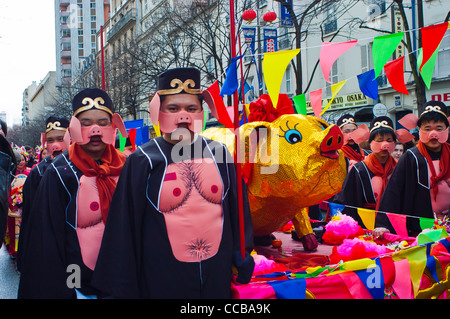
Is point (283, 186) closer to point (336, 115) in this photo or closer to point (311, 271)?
point (311, 271)

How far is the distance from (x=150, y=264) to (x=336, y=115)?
748 inches

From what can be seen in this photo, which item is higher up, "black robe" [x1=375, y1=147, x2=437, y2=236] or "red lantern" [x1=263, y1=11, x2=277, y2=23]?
"red lantern" [x1=263, y1=11, x2=277, y2=23]

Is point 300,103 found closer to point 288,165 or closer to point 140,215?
point 288,165

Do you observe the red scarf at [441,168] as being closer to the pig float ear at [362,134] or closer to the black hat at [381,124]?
the black hat at [381,124]

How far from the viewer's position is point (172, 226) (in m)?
2.83

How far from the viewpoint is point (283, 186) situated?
149 inches

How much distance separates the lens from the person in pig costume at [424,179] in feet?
14.7

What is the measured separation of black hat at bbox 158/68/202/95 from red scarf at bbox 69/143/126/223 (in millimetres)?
792

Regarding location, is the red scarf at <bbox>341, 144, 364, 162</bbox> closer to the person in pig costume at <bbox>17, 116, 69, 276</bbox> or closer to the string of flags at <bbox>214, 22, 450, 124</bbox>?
the string of flags at <bbox>214, 22, 450, 124</bbox>

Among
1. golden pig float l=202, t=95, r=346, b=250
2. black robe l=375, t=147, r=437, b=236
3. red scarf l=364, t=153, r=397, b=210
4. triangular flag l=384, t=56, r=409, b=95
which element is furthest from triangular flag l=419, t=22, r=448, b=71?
red scarf l=364, t=153, r=397, b=210

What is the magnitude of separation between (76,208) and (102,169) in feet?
1.12

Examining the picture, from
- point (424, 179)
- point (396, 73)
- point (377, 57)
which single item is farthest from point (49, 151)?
point (424, 179)

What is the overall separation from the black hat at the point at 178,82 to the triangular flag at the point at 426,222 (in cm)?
259

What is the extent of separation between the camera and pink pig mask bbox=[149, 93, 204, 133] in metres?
2.99
